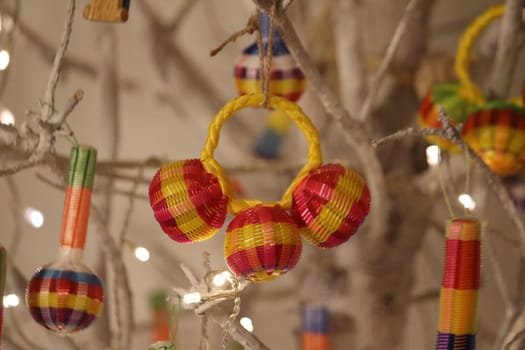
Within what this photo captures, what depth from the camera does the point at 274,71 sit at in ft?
1.90

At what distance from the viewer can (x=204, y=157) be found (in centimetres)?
50

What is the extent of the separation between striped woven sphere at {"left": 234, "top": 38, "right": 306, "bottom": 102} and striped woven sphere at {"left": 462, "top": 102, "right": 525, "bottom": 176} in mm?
151

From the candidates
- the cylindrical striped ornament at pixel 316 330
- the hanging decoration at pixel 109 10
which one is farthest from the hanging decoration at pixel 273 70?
the cylindrical striped ornament at pixel 316 330

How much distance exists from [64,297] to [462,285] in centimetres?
27

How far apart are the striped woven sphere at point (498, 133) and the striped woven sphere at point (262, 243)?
0.22 meters

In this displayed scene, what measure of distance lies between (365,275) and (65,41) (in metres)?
0.46

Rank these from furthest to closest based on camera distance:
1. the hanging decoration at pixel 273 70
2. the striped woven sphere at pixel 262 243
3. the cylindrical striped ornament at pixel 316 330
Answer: the cylindrical striped ornament at pixel 316 330, the hanging decoration at pixel 273 70, the striped woven sphere at pixel 262 243

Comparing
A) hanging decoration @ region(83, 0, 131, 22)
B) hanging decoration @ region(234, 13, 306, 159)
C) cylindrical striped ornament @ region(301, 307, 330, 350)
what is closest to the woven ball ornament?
hanging decoration @ region(234, 13, 306, 159)

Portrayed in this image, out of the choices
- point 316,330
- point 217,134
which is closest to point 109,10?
point 217,134

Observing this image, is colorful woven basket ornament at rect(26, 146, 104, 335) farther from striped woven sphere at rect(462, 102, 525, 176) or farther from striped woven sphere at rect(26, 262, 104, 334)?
striped woven sphere at rect(462, 102, 525, 176)

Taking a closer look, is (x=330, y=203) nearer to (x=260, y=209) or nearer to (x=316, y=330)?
(x=260, y=209)

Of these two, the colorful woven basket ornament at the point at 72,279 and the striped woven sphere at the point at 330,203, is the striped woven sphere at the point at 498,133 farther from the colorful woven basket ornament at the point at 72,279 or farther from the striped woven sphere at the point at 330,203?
the colorful woven basket ornament at the point at 72,279

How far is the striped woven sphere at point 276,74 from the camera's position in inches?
23.0

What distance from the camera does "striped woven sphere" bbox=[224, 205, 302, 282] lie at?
1.52 ft
